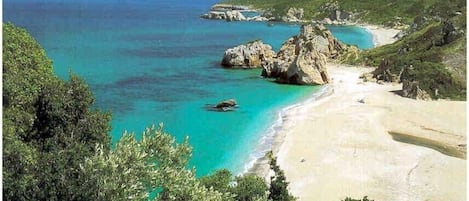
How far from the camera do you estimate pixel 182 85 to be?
66312mm

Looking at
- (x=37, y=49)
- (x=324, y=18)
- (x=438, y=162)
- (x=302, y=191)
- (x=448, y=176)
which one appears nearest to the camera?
(x=37, y=49)

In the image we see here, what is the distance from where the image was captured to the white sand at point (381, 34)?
11493cm

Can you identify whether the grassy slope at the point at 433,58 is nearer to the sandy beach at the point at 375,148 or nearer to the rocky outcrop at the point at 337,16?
the sandy beach at the point at 375,148

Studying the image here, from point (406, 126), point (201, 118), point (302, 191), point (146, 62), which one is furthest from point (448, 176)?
point (146, 62)

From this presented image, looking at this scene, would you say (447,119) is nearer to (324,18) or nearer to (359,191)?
(359,191)

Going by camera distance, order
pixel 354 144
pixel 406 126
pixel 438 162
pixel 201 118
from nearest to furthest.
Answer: pixel 438 162 < pixel 354 144 < pixel 406 126 < pixel 201 118

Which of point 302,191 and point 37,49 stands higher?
point 37,49

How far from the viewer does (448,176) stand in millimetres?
32688

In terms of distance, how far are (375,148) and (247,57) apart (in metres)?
42.4

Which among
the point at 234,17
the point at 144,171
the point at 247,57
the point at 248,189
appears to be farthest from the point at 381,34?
the point at 144,171

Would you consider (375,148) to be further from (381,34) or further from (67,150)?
(381,34)

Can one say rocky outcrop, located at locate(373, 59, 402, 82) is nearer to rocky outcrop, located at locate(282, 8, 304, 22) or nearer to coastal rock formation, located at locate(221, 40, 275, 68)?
coastal rock formation, located at locate(221, 40, 275, 68)

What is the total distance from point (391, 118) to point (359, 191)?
19083 millimetres

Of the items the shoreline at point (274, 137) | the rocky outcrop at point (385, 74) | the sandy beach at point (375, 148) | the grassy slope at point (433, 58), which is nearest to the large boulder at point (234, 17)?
the grassy slope at point (433, 58)
